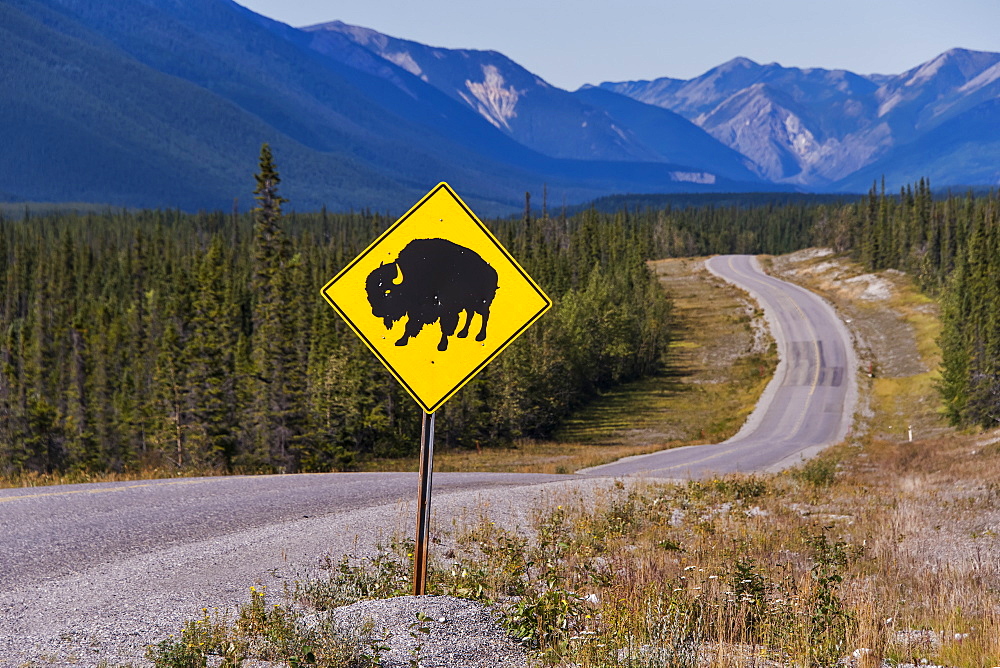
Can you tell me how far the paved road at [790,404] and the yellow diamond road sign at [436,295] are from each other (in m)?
17.7

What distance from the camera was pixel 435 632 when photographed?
6.36 metres

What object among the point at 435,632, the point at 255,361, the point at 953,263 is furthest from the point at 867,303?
the point at 435,632

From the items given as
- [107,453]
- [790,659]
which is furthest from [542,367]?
[790,659]

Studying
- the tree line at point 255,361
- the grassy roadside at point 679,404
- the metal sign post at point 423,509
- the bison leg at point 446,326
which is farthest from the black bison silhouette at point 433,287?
the tree line at point 255,361

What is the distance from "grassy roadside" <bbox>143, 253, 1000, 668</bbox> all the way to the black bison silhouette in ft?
8.24

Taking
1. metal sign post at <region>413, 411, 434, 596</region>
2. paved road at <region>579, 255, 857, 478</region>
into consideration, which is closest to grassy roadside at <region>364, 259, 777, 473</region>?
paved road at <region>579, 255, 857, 478</region>

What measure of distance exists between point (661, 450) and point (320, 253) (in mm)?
81465

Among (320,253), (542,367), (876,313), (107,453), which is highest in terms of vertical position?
(320,253)

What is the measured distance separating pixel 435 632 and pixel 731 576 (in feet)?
11.0

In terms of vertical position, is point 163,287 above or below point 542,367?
above

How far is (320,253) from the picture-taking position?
378 feet

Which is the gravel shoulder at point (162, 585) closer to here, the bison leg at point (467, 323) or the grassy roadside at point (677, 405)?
the bison leg at point (467, 323)

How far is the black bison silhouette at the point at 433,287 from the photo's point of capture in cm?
742

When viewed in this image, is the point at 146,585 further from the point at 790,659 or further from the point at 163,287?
the point at 163,287
